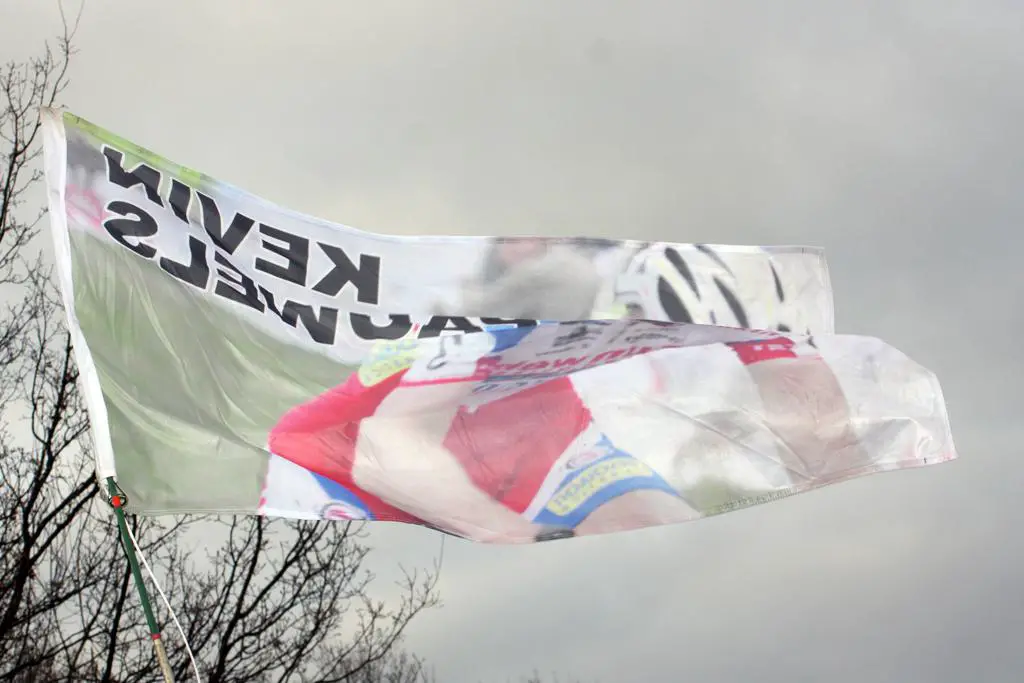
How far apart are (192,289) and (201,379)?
53 centimetres

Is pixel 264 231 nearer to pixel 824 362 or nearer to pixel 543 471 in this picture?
pixel 543 471

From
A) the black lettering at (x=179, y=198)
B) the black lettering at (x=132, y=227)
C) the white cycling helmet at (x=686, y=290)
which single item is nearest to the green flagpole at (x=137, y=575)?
the black lettering at (x=132, y=227)

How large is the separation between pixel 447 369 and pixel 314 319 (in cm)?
79

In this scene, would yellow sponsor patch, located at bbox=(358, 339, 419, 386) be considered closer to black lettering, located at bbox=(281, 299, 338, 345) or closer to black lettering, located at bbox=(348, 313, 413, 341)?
black lettering, located at bbox=(348, 313, 413, 341)

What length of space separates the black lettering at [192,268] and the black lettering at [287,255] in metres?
0.33

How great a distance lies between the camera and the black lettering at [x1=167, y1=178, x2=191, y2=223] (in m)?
6.80

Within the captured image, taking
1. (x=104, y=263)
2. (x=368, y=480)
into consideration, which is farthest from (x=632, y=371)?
(x=104, y=263)

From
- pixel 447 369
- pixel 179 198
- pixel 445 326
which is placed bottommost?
pixel 447 369

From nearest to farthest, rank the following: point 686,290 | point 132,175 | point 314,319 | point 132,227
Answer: point 132,227 → point 132,175 → point 314,319 → point 686,290

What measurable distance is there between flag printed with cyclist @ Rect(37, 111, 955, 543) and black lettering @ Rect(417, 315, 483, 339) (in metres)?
0.01

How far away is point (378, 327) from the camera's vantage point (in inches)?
283

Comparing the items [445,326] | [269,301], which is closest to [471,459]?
[445,326]

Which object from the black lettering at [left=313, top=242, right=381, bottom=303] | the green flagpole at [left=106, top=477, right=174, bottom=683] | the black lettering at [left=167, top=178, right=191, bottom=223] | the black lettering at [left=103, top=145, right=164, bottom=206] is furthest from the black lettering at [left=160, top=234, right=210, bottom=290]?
the green flagpole at [left=106, top=477, right=174, bottom=683]

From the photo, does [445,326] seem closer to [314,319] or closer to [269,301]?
[314,319]
